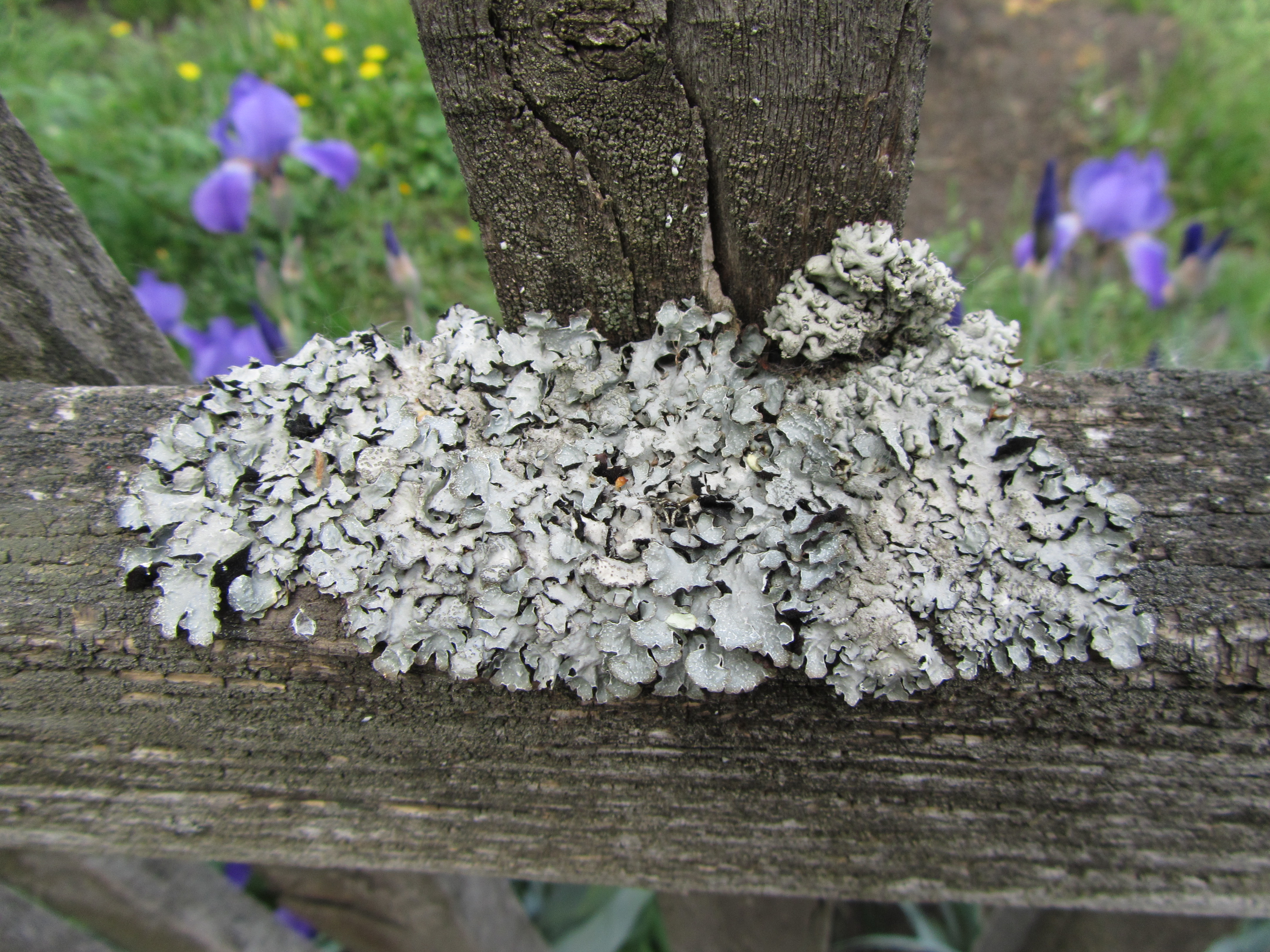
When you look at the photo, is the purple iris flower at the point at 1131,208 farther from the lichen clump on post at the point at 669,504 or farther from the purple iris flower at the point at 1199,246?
the lichen clump on post at the point at 669,504

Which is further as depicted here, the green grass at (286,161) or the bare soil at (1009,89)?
the bare soil at (1009,89)

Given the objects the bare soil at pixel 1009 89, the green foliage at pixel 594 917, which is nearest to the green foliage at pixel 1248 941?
the green foliage at pixel 594 917

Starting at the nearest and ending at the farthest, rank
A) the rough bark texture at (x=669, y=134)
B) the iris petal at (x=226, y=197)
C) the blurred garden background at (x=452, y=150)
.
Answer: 1. the rough bark texture at (x=669, y=134)
2. the iris petal at (x=226, y=197)
3. the blurred garden background at (x=452, y=150)

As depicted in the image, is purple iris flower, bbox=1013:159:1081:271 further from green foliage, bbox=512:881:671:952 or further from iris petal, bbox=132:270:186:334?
iris petal, bbox=132:270:186:334

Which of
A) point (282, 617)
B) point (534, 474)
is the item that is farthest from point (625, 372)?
point (282, 617)

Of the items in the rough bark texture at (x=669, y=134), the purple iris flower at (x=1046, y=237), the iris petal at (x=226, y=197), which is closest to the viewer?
the rough bark texture at (x=669, y=134)

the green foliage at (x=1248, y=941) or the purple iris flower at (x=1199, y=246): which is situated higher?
the purple iris flower at (x=1199, y=246)
